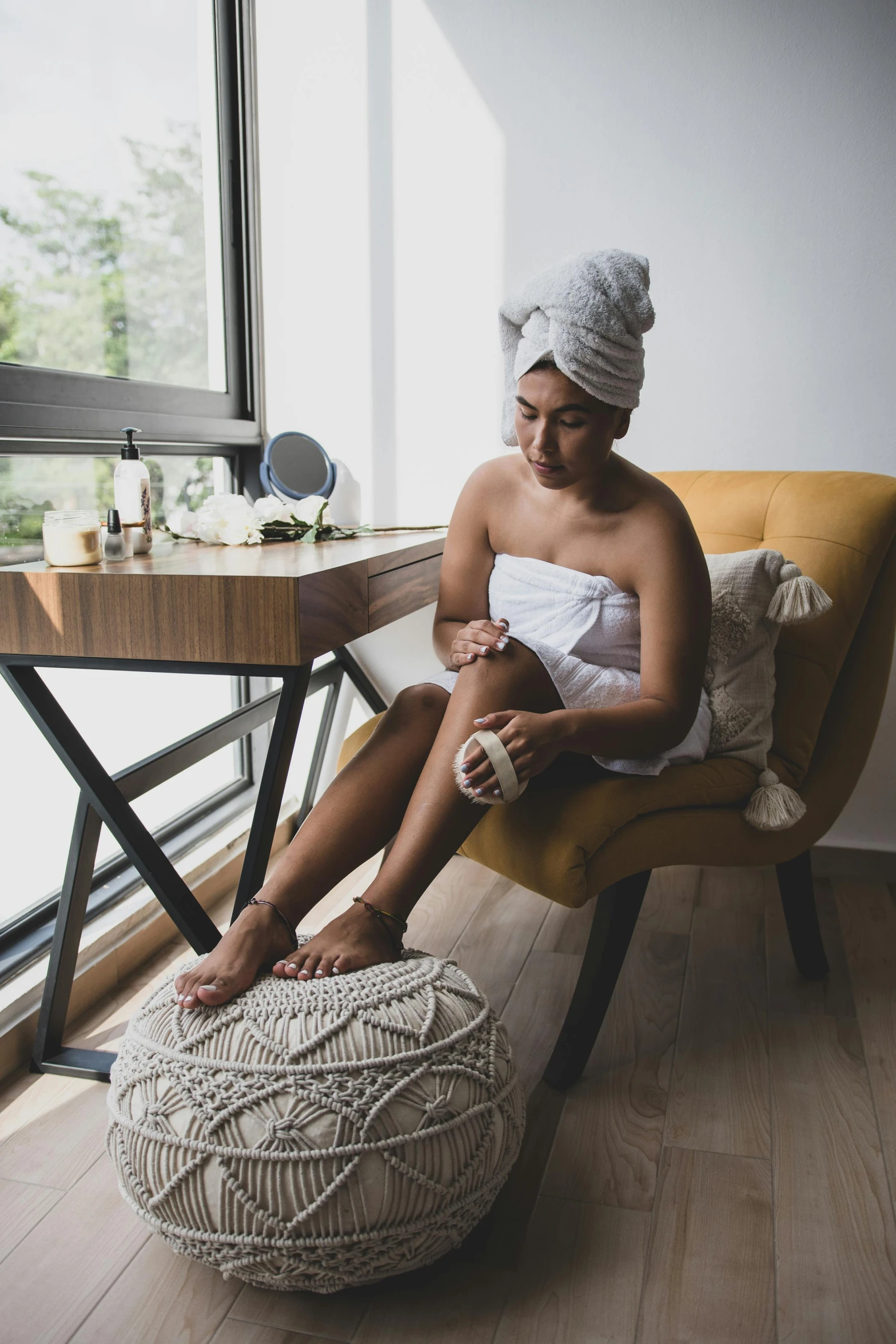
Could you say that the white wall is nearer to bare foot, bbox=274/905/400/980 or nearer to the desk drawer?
the desk drawer

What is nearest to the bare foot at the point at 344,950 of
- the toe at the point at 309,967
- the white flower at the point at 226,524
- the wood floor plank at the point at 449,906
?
the toe at the point at 309,967

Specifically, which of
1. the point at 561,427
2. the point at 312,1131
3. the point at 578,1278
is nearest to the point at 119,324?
the point at 561,427

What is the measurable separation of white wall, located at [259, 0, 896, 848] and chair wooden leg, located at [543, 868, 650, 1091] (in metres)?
1.07

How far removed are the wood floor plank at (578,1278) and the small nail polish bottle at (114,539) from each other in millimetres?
1111

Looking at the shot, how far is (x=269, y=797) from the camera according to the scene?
60.2 inches

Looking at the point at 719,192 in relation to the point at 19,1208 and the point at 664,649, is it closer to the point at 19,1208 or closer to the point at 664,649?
the point at 664,649

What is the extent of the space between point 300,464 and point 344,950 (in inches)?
59.2

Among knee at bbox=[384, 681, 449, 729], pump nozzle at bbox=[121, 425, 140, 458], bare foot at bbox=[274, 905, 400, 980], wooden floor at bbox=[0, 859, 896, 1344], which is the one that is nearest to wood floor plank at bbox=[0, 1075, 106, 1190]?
wooden floor at bbox=[0, 859, 896, 1344]

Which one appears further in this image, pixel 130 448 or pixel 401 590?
pixel 401 590

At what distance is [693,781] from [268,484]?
4.40ft

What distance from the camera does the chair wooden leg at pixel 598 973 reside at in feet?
4.86

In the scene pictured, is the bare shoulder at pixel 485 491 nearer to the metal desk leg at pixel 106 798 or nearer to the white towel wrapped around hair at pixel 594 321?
the white towel wrapped around hair at pixel 594 321

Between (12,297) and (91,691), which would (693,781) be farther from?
(12,297)

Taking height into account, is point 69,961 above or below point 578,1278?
above
